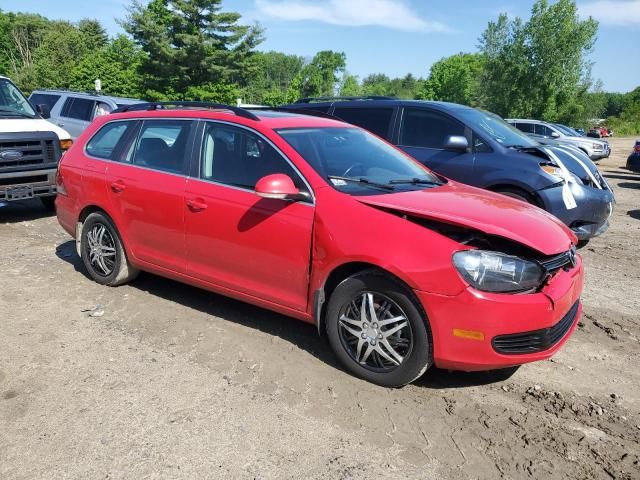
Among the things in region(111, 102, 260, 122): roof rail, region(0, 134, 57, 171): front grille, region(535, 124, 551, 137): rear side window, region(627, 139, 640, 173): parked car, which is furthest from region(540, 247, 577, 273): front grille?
region(535, 124, 551, 137): rear side window

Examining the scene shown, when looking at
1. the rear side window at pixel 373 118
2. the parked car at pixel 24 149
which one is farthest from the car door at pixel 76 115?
the rear side window at pixel 373 118

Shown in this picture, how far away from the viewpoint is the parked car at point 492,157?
6629 mm

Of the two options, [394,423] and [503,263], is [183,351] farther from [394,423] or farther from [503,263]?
[503,263]

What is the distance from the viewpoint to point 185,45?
139 feet

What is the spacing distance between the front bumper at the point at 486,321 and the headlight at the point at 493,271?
0.05 meters

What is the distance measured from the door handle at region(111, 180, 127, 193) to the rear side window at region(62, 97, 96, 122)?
810cm

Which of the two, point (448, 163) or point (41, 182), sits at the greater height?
point (448, 163)

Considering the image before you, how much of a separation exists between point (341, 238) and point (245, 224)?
2.74 ft

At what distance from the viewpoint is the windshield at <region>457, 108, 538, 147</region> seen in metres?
7.09

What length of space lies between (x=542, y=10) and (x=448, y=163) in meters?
37.5

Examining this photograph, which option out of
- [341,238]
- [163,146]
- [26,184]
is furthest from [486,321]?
[26,184]

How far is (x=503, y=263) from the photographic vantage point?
10.6 feet

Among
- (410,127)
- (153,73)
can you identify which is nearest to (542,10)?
(153,73)

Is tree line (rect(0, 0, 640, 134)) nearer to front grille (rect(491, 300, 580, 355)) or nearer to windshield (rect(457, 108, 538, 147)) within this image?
windshield (rect(457, 108, 538, 147))
